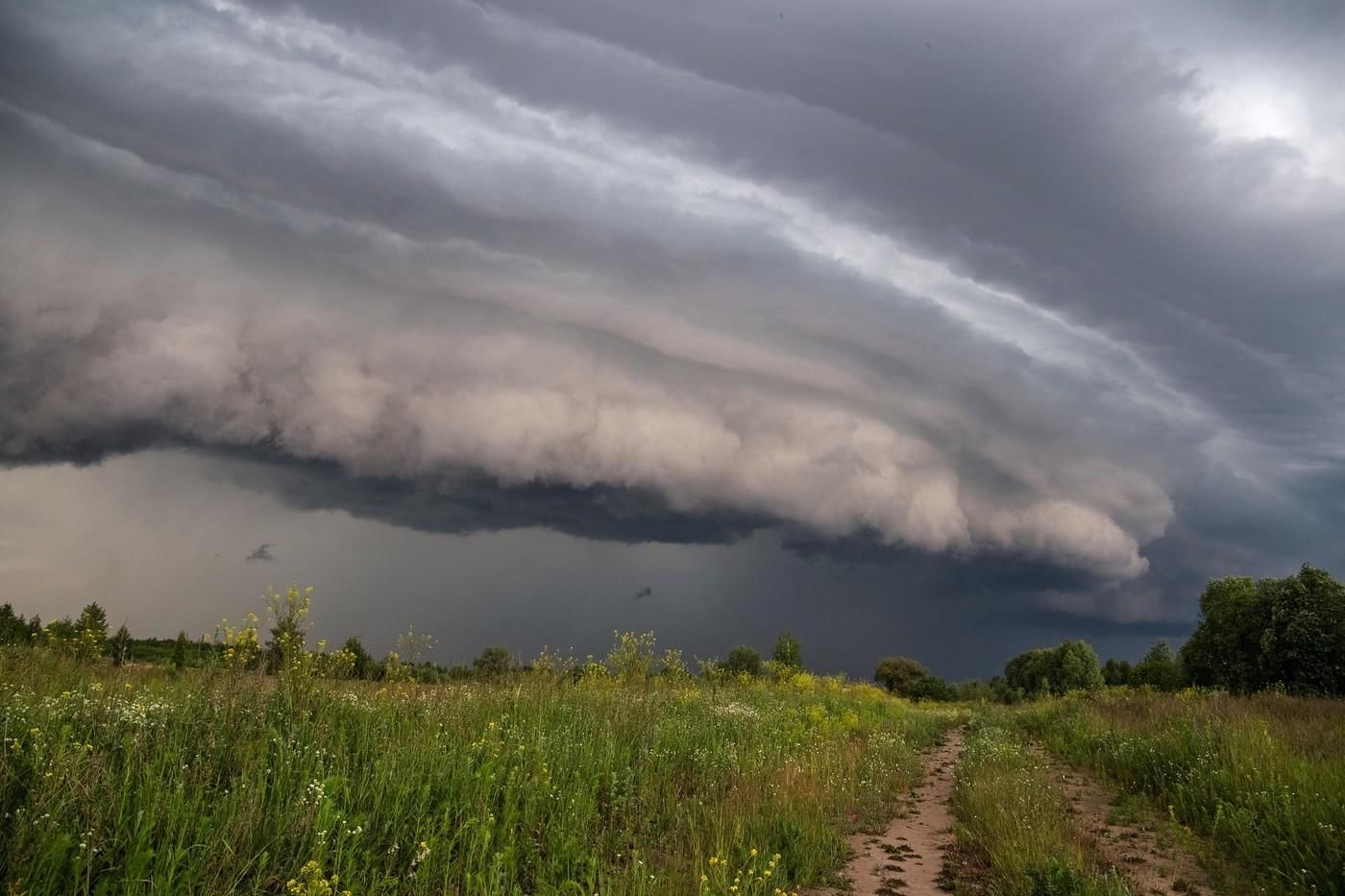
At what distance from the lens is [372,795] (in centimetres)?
754

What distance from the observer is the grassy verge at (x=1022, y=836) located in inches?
308

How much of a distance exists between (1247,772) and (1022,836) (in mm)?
5620

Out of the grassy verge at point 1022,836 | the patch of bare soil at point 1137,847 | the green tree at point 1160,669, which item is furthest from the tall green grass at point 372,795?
the green tree at point 1160,669

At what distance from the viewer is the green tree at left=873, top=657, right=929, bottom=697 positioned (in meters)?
106

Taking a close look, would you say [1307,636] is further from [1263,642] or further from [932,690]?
[932,690]

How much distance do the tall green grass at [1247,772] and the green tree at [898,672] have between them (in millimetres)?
88982

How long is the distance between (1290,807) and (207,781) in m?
13.1

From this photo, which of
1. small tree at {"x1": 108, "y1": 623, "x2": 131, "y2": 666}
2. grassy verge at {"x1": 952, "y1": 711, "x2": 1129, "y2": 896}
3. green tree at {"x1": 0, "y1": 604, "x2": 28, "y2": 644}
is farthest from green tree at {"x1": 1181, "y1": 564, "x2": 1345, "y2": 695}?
green tree at {"x1": 0, "y1": 604, "x2": 28, "y2": 644}

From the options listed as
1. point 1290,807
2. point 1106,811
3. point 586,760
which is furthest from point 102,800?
point 1106,811

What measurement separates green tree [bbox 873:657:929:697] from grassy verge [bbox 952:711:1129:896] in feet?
319

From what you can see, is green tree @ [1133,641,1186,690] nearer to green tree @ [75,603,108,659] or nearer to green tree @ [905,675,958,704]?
green tree @ [905,675,958,704]

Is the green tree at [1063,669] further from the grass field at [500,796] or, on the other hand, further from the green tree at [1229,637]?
the grass field at [500,796]

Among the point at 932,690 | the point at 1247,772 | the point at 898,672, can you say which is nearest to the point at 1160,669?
the point at 932,690

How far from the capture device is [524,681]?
14.6 meters
